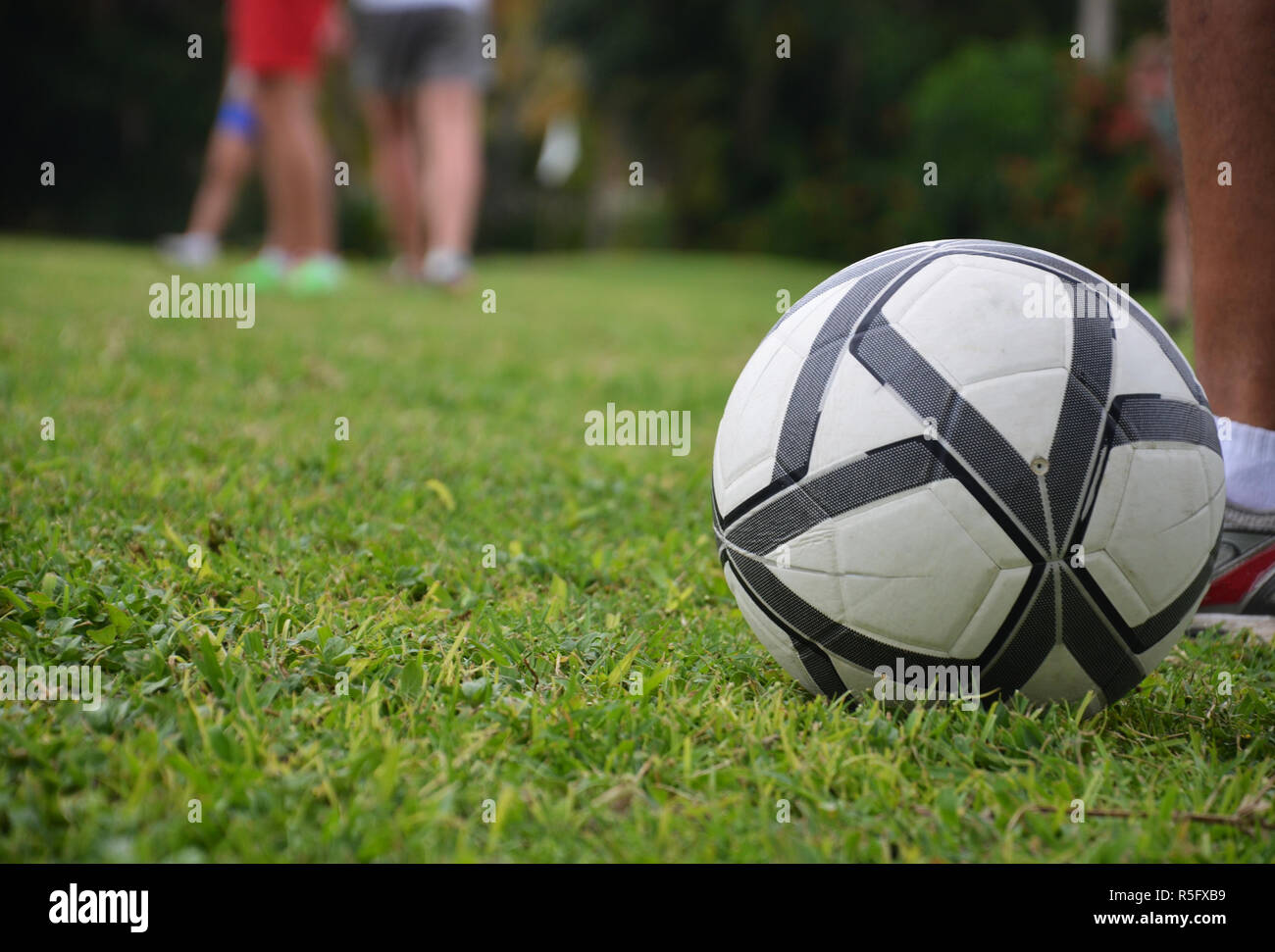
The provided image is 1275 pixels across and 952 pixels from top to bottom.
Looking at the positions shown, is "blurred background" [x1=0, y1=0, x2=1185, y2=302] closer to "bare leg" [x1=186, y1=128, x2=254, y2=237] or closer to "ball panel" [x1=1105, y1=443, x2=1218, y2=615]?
"bare leg" [x1=186, y1=128, x2=254, y2=237]

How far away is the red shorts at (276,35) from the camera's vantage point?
7.55 metres

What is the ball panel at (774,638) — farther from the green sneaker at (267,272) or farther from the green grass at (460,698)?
the green sneaker at (267,272)

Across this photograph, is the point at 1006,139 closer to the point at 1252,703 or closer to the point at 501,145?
the point at 1252,703

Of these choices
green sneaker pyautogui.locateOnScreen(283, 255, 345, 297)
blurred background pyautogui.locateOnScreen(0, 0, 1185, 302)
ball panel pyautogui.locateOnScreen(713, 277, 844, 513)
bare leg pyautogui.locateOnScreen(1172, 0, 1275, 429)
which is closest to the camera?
ball panel pyautogui.locateOnScreen(713, 277, 844, 513)

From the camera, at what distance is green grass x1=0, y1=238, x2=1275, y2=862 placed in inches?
61.0

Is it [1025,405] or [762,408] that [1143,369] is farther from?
[762,408]

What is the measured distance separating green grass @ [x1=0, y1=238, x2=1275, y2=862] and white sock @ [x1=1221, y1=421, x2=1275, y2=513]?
341 mm

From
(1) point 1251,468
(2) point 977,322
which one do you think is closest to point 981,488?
(2) point 977,322

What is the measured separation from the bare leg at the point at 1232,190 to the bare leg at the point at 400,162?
24.0 feet

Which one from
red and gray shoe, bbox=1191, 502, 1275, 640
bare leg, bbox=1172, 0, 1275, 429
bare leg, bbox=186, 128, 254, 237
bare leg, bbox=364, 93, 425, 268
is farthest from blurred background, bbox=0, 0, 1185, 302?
red and gray shoe, bbox=1191, 502, 1275, 640

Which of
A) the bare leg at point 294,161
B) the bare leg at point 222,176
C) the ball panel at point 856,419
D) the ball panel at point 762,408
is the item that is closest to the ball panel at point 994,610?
the ball panel at point 856,419

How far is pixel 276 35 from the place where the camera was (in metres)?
7.55
